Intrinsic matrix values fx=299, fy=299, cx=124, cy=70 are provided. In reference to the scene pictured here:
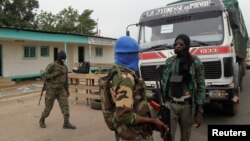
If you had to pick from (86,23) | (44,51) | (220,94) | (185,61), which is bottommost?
(220,94)

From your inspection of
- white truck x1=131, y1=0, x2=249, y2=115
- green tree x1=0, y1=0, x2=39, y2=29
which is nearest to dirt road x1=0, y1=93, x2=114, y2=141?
white truck x1=131, y1=0, x2=249, y2=115

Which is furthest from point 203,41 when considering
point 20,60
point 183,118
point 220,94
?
point 20,60

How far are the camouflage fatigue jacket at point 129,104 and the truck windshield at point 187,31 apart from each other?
384 cm

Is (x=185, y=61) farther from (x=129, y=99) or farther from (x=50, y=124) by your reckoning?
(x=50, y=124)

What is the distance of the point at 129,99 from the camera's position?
2.44 metres

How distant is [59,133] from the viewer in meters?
6.30

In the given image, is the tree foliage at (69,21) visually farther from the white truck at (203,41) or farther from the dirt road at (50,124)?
the white truck at (203,41)

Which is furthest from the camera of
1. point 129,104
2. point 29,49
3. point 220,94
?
point 29,49

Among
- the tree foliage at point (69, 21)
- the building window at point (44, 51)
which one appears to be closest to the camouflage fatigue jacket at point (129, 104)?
the building window at point (44, 51)

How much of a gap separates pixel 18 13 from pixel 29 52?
56.2ft

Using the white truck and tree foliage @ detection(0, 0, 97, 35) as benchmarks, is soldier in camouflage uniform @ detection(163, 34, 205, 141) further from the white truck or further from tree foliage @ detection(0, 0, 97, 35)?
tree foliage @ detection(0, 0, 97, 35)

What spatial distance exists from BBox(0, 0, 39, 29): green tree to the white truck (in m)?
27.6

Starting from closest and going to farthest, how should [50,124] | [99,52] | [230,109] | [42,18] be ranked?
[230,109], [50,124], [99,52], [42,18]

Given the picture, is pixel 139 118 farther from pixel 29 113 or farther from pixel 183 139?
pixel 29 113
